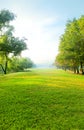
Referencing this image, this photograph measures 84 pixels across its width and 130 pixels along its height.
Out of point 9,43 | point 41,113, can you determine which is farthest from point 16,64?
point 41,113

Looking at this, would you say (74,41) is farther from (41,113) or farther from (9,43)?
(41,113)

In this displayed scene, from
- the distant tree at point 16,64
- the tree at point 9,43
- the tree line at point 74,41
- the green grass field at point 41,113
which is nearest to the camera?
the green grass field at point 41,113

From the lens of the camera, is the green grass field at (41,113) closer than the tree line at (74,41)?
Yes

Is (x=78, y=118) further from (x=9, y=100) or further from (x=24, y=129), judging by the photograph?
(x=9, y=100)

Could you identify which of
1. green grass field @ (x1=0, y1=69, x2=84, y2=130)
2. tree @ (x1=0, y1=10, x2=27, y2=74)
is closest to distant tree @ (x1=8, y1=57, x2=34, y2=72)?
tree @ (x1=0, y1=10, x2=27, y2=74)

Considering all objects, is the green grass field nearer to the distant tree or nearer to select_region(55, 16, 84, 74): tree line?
select_region(55, 16, 84, 74): tree line

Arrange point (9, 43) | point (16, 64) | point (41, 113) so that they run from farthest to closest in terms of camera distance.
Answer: point (16, 64), point (9, 43), point (41, 113)

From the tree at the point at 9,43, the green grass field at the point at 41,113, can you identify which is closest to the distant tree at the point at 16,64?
the tree at the point at 9,43

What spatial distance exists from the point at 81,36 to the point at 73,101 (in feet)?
142

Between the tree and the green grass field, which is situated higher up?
the tree

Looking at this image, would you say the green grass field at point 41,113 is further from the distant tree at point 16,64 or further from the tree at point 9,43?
the distant tree at point 16,64

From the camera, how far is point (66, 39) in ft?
196

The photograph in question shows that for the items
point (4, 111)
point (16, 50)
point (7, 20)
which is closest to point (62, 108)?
point (4, 111)

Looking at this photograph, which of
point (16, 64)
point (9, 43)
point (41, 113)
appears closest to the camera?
point (41, 113)
